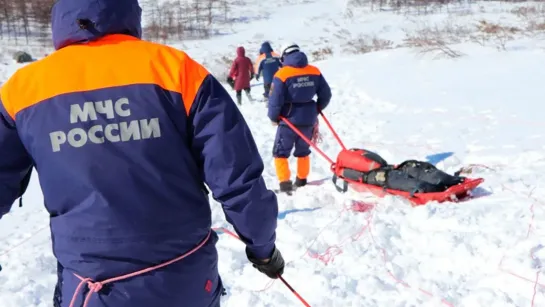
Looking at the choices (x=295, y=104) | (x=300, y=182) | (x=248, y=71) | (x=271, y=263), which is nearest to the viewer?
(x=271, y=263)

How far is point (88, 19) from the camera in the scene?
1.56m

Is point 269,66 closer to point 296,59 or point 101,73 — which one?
point 296,59

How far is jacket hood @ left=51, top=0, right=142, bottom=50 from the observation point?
1.56 metres

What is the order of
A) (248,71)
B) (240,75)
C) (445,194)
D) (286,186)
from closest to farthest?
(445,194) < (286,186) < (240,75) < (248,71)

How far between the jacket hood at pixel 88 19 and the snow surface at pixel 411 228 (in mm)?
2105

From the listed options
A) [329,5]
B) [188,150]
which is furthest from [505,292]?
[329,5]

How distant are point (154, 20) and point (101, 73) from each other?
3122 cm

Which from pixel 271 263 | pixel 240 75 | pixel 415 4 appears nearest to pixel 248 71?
pixel 240 75

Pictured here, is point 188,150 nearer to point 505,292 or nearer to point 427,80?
point 505,292

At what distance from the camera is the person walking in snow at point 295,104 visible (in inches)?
214

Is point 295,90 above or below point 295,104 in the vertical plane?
above

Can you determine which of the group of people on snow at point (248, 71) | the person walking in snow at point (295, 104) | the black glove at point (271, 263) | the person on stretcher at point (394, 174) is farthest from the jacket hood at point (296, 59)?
the group of people on snow at point (248, 71)

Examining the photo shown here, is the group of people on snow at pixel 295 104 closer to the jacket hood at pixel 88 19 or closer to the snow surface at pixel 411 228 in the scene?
the snow surface at pixel 411 228

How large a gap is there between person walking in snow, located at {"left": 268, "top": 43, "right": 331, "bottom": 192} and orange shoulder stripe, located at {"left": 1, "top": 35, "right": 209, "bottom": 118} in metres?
3.86
